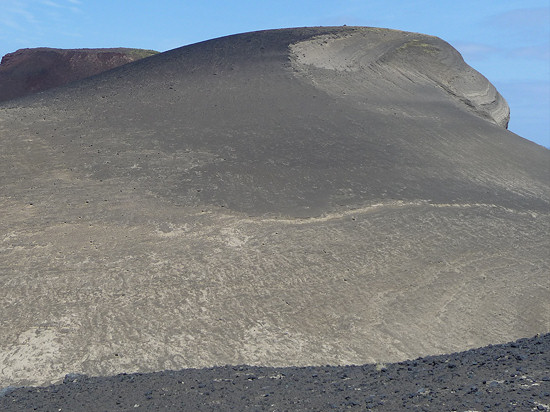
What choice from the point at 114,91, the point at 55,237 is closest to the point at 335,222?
the point at 55,237

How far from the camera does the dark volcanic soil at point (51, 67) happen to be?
3647 cm

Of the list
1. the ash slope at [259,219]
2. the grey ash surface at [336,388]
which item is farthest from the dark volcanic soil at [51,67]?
the grey ash surface at [336,388]

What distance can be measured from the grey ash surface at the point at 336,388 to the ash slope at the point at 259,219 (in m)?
1.53

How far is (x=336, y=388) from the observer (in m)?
5.86

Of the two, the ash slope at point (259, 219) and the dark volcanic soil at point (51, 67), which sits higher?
the dark volcanic soil at point (51, 67)

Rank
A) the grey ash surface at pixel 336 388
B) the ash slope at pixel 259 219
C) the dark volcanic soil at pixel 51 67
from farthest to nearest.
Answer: the dark volcanic soil at pixel 51 67, the ash slope at pixel 259 219, the grey ash surface at pixel 336 388

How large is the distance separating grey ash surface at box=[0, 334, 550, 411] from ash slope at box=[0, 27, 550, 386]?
5.03 ft

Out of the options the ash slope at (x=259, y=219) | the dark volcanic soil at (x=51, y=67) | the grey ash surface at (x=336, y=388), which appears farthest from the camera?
the dark volcanic soil at (x=51, y=67)

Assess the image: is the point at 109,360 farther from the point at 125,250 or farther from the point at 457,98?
the point at 457,98

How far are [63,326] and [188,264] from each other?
210cm

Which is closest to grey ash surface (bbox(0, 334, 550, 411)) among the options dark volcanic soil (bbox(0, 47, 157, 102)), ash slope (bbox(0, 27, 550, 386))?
ash slope (bbox(0, 27, 550, 386))

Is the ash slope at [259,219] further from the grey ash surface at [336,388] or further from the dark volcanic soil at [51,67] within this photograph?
the dark volcanic soil at [51,67]

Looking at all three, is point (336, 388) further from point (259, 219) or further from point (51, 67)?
point (51, 67)

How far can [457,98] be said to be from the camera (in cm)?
2056
